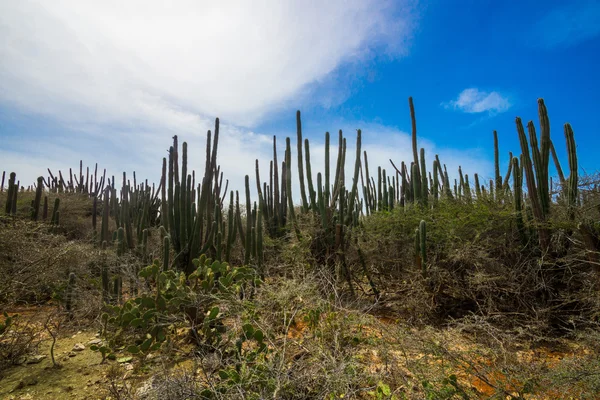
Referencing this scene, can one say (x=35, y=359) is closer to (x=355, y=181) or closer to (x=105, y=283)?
(x=105, y=283)

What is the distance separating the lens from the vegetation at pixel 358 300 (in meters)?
2.64

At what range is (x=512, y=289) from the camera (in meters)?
4.00

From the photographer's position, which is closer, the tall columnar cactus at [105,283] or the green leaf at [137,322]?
the green leaf at [137,322]

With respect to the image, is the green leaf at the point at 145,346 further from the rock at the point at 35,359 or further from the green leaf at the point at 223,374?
the rock at the point at 35,359

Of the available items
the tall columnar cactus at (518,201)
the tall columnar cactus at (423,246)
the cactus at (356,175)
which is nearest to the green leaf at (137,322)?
the tall columnar cactus at (423,246)

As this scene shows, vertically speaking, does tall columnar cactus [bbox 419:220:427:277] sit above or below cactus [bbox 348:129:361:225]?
below

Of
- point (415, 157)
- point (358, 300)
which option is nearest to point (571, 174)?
point (415, 157)

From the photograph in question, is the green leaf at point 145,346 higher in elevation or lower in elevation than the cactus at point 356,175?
lower

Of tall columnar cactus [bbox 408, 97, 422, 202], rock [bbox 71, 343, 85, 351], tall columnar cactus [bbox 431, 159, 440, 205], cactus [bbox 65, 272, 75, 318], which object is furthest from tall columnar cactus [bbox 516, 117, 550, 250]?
cactus [bbox 65, 272, 75, 318]

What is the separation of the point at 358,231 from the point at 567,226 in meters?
2.86

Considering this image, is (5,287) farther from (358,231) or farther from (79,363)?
(358,231)

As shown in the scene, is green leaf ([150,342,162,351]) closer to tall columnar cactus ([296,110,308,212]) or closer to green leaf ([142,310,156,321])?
green leaf ([142,310,156,321])

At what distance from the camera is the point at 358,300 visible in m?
4.26

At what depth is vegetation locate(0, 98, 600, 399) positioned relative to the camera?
104 inches
